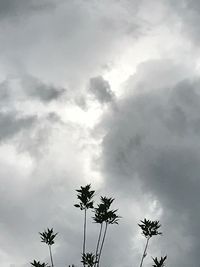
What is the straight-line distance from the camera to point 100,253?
53.2 metres

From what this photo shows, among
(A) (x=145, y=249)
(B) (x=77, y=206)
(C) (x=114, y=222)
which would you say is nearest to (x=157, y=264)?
(A) (x=145, y=249)

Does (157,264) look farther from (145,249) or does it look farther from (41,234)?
(41,234)

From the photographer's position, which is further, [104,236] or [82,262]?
[104,236]

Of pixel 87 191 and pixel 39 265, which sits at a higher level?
pixel 87 191

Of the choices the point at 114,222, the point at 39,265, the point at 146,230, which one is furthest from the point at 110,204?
the point at 39,265

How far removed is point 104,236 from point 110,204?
12.5ft

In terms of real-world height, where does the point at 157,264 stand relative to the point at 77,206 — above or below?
below

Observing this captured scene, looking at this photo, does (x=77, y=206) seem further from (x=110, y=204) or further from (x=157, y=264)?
(x=157, y=264)

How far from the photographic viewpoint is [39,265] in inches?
2180

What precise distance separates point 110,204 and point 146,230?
5.76 m

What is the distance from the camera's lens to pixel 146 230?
191ft

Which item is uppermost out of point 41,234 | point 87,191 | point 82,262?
point 87,191

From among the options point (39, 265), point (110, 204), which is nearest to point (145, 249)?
point (110, 204)

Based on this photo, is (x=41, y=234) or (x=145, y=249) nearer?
(x=145, y=249)
